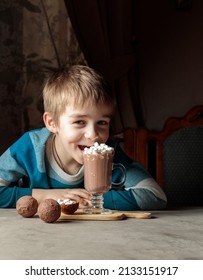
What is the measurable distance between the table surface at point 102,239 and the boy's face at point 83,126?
0.31 m

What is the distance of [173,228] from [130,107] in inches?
80.8

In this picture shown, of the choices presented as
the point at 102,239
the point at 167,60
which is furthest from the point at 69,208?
the point at 167,60

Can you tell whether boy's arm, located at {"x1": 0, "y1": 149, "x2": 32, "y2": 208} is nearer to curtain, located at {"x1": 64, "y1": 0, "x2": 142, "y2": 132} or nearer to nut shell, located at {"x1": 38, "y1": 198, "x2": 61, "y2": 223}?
nut shell, located at {"x1": 38, "y1": 198, "x2": 61, "y2": 223}

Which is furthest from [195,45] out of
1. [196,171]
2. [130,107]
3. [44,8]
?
[196,171]

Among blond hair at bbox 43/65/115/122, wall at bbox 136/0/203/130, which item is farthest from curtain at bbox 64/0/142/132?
blond hair at bbox 43/65/115/122

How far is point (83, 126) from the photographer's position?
1.54 meters

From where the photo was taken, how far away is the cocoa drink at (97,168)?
1.32m

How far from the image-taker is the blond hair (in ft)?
5.15

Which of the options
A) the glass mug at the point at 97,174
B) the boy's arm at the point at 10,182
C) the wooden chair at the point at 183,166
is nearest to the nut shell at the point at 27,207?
the glass mug at the point at 97,174

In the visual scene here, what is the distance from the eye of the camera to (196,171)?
2295 millimetres

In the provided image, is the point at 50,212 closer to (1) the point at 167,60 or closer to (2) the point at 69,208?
(2) the point at 69,208

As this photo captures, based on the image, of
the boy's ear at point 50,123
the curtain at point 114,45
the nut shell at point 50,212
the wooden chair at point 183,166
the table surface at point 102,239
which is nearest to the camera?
the table surface at point 102,239

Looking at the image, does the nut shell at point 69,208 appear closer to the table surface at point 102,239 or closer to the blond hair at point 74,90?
the table surface at point 102,239
